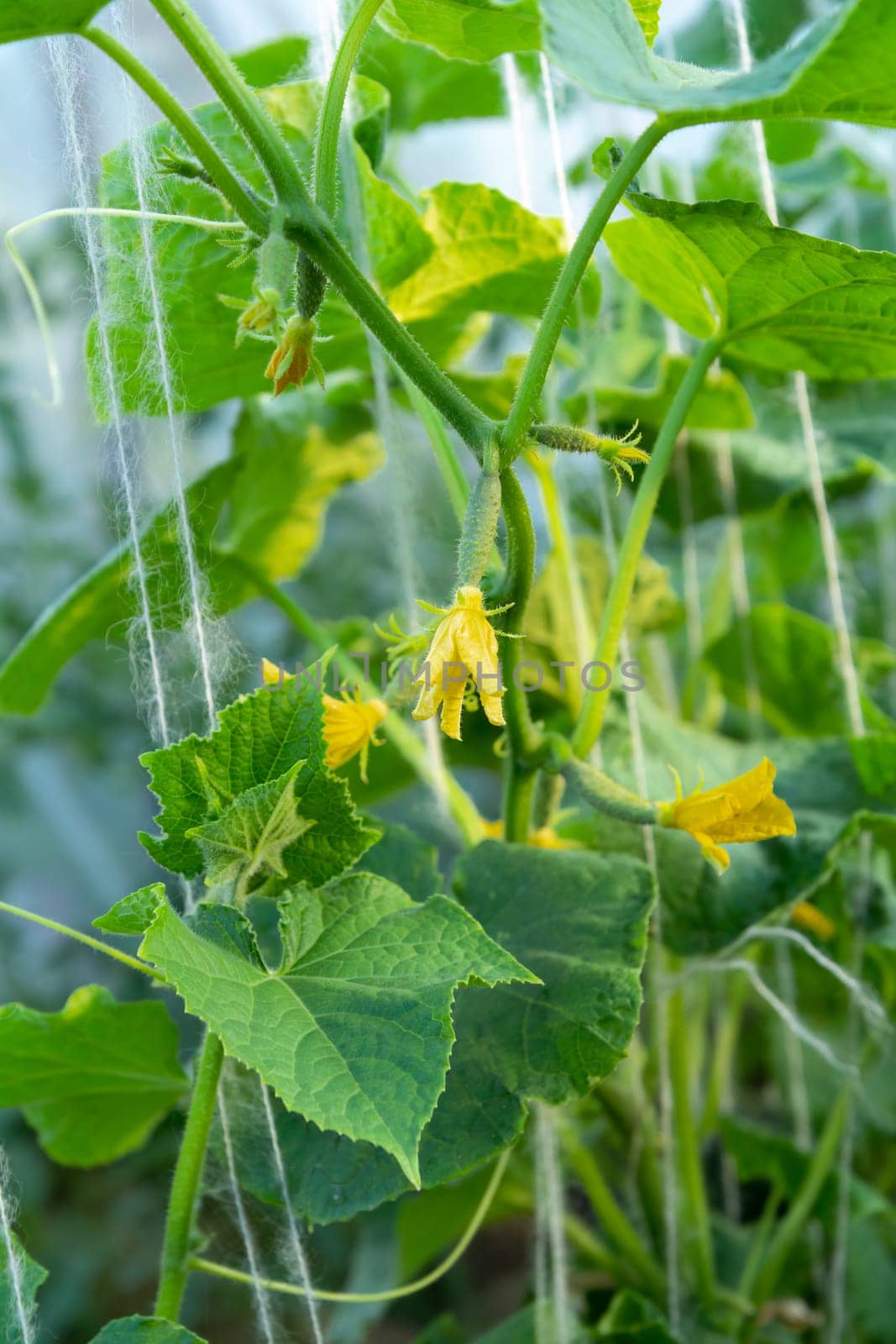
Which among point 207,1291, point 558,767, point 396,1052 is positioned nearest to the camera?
point 396,1052

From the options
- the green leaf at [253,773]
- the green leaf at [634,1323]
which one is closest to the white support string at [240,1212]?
the green leaf at [253,773]

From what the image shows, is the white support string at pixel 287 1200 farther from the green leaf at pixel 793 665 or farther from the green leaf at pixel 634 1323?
the green leaf at pixel 793 665

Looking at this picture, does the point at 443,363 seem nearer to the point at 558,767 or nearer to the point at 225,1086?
the point at 558,767

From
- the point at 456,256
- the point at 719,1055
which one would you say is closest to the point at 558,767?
the point at 456,256

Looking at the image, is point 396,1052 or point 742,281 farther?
point 742,281

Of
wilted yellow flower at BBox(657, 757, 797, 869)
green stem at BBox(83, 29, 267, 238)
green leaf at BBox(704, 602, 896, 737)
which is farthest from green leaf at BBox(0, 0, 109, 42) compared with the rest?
green leaf at BBox(704, 602, 896, 737)

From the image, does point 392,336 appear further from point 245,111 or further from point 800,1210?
point 800,1210

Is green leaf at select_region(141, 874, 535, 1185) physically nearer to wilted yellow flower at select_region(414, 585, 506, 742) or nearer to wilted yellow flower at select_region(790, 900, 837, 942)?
wilted yellow flower at select_region(414, 585, 506, 742)
